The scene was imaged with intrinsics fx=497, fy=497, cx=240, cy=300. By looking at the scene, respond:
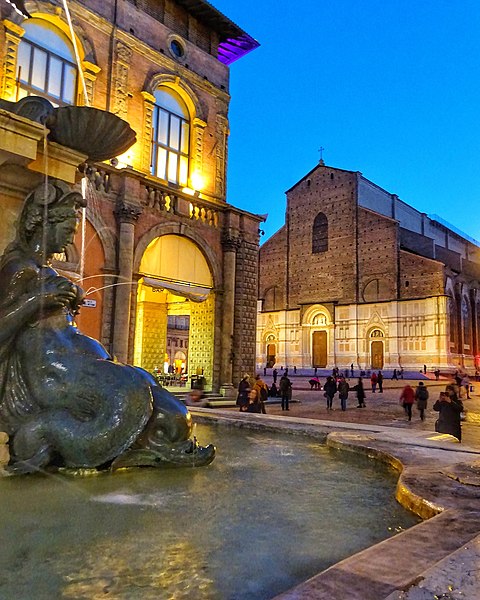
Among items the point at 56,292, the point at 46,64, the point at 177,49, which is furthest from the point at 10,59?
the point at 56,292

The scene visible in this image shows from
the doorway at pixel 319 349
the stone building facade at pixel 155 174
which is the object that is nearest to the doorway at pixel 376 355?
the doorway at pixel 319 349

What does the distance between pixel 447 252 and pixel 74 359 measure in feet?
175

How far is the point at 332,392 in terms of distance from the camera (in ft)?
54.6

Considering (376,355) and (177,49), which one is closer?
(177,49)

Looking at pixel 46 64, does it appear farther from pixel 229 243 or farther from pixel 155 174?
pixel 229 243

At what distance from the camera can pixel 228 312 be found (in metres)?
18.9

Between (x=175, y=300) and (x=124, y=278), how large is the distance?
5.85 m

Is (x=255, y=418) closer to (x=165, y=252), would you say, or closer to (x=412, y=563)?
(x=412, y=563)

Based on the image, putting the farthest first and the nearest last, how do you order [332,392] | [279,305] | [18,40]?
[279,305], [332,392], [18,40]

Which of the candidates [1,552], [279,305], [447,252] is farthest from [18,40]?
[447,252]

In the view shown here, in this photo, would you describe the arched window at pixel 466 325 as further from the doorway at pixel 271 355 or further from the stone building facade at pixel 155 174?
the stone building facade at pixel 155 174

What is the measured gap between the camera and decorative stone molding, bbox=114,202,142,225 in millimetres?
15500

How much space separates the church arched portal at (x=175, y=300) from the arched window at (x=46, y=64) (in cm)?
545

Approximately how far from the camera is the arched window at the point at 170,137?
18.0m
